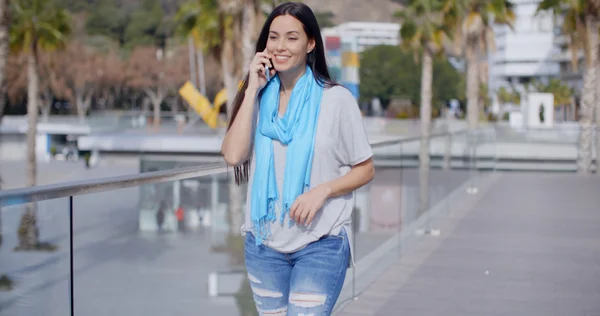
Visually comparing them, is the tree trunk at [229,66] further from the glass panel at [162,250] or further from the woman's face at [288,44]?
the woman's face at [288,44]

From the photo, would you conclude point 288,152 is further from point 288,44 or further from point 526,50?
point 526,50

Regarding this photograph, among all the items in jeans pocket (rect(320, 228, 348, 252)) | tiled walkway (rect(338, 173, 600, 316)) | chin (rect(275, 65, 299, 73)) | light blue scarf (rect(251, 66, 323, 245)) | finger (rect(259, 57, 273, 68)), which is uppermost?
finger (rect(259, 57, 273, 68))

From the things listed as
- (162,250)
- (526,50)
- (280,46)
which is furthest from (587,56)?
(526,50)

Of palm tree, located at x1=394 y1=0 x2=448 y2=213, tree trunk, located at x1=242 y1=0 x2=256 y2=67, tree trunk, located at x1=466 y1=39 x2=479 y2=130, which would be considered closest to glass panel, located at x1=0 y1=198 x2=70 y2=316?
tree trunk, located at x1=242 y1=0 x2=256 y2=67

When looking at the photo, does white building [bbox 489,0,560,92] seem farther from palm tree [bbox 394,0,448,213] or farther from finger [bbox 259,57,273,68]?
finger [bbox 259,57,273,68]

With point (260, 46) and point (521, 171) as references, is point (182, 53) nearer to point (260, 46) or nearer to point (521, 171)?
point (521, 171)

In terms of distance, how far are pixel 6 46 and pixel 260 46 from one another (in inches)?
692

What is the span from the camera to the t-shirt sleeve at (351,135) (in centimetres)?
321

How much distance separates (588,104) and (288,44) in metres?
26.2

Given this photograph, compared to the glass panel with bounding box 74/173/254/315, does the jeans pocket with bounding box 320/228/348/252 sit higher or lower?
higher

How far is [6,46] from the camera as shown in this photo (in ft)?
65.1

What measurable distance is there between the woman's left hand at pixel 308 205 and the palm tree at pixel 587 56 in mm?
23276

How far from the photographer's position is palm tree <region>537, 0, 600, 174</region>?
26.5 metres

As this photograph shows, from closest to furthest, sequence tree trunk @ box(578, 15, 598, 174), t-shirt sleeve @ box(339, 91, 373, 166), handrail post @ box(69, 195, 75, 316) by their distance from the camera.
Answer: t-shirt sleeve @ box(339, 91, 373, 166) → handrail post @ box(69, 195, 75, 316) → tree trunk @ box(578, 15, 598, 174)
